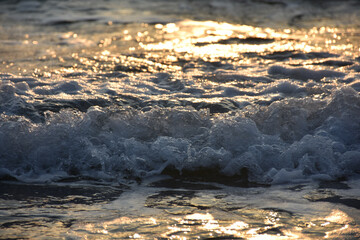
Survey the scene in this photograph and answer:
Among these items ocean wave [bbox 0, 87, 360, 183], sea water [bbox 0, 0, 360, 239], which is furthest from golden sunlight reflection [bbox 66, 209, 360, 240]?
ocean wave [bbox 0, 87, 360, 183]

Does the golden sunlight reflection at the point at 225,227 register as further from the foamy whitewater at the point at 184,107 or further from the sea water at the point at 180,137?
the foamy whitewater at the point at 184,107

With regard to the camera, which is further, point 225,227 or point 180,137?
point 180,137

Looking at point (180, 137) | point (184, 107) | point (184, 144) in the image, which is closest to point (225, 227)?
point (184, 144)

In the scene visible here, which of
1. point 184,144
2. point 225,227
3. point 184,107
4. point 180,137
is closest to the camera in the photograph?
point 225,227

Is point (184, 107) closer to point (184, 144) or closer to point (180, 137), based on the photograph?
point (180, 137)

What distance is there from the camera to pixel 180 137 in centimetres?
383

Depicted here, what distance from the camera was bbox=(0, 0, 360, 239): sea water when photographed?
268 centimetres

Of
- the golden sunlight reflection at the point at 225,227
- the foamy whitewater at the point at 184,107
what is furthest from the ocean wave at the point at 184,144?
the golden sunlight reflection at the point at 225,227

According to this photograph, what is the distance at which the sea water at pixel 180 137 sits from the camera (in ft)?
8.78

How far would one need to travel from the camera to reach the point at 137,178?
334cm

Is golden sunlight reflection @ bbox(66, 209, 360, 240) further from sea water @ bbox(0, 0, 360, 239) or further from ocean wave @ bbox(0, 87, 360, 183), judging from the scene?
ocean wave @ bbox(0, 87, 360, 183)

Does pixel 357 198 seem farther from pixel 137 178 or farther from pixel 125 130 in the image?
pixel 125 130

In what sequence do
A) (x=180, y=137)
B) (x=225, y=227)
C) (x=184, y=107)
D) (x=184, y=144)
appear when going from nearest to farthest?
(x=225, y=227)
(x=184, y=144)
(x=180, y=137)
(x=184, y=107)

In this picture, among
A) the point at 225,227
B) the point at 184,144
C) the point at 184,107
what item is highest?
the point at 184,107
